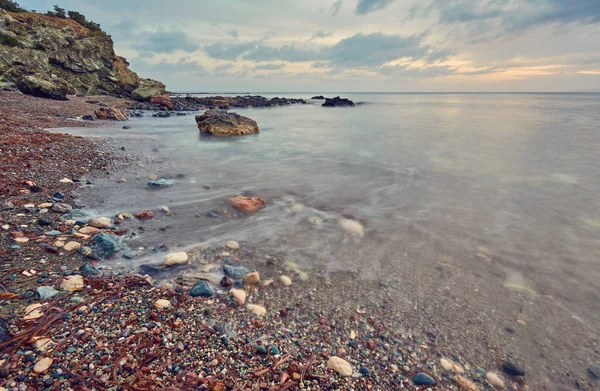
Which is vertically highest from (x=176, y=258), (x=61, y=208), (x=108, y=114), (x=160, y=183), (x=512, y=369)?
(x=108, y=114)

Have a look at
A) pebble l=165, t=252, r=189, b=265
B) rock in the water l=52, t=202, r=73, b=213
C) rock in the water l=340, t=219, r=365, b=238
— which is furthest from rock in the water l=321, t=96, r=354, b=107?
pebble l=165, t=252, r=189, b=265

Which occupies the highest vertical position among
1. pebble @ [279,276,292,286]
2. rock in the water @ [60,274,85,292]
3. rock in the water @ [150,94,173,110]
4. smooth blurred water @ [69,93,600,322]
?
rock in the water @ [150,94,173,110]

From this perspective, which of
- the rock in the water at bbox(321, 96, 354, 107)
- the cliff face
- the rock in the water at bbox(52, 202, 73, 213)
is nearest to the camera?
the rock in the water at bbox(52, 202, 73, 213)

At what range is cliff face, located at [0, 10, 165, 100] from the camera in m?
25.9

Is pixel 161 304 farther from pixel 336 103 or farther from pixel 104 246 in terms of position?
pixel 336 103

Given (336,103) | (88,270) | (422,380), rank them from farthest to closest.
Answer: (336,103) → (88,270) → (422,380)

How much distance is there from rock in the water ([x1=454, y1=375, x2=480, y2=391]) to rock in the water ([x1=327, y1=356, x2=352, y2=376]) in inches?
37.4

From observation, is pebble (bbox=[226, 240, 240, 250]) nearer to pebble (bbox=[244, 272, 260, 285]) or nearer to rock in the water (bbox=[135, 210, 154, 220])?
pebble (bbox=[244, 272, 260, 285])

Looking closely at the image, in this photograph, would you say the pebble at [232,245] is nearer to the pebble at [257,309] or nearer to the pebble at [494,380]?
the pebble at [257,309]

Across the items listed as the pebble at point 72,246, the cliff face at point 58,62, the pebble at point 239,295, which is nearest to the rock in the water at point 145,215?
the pebble at point 72,246

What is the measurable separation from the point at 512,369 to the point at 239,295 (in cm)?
277

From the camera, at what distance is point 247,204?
6.23m

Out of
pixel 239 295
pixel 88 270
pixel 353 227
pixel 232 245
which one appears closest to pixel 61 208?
pixel 88 270

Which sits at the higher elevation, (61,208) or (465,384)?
(61,208)
